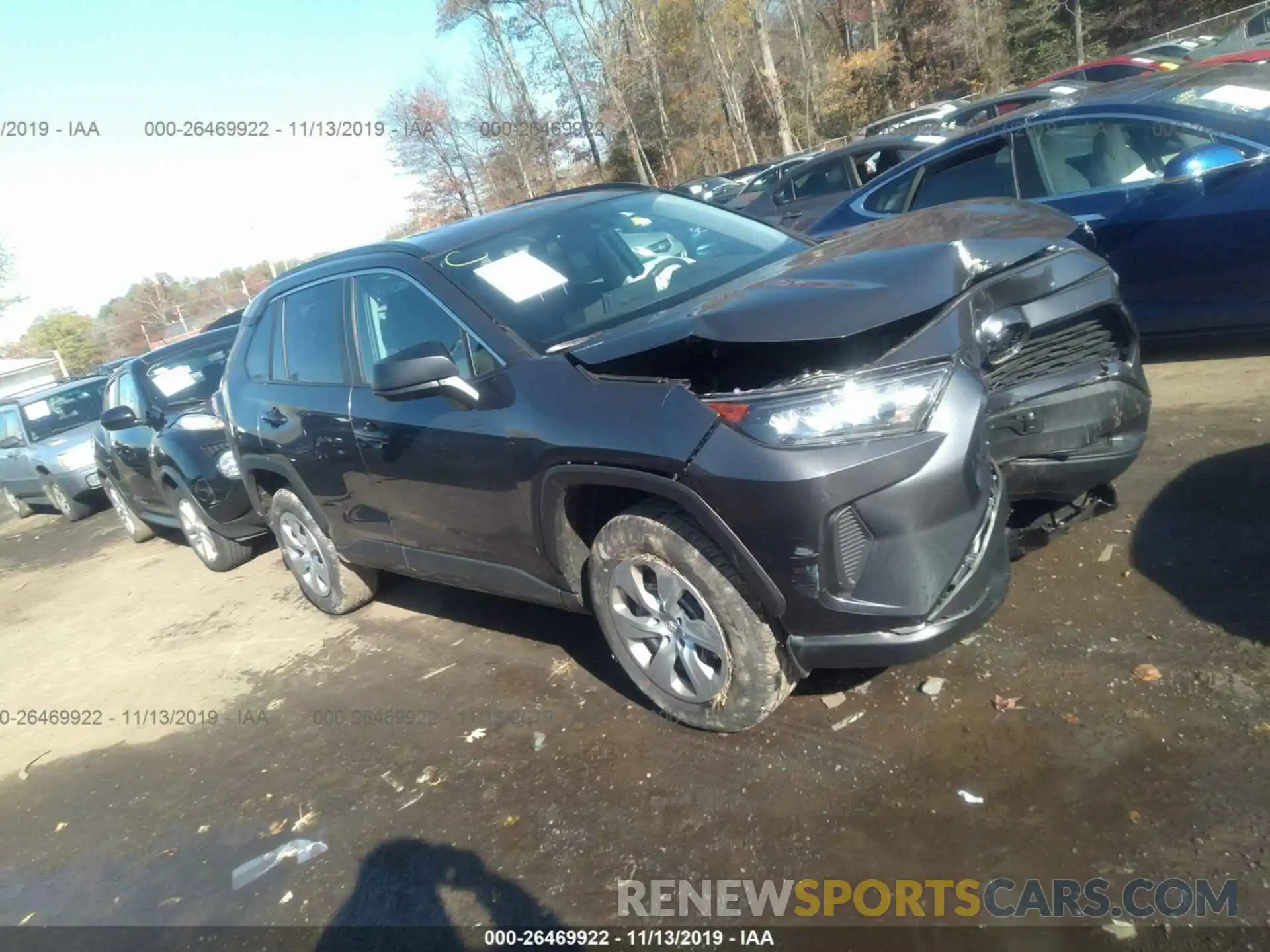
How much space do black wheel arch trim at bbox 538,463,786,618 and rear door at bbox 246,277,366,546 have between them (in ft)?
5.20

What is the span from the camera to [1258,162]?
471 centimetres

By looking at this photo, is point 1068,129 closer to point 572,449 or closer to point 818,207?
point 572,449

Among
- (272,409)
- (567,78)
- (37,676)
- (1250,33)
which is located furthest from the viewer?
(567,78)

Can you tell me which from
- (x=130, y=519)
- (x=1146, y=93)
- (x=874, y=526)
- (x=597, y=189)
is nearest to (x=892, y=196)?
(x=1146, y=93)

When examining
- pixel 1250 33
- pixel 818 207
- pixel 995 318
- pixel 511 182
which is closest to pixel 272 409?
pixel 995 318

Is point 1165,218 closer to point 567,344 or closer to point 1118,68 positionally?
point 567,344

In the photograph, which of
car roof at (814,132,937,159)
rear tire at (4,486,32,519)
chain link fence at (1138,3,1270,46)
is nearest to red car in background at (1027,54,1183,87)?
chain link fence at (1138,3,1270,46)

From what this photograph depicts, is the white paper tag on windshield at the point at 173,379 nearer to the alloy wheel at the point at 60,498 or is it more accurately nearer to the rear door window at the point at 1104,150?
the alloy wheel at the point at 60,498

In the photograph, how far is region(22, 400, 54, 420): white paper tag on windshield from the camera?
41.1ft

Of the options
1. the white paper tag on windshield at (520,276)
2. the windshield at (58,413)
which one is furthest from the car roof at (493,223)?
the windshield at (58,413)

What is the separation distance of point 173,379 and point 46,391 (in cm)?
617

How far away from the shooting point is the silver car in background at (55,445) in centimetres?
1198

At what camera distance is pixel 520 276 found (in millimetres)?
3863

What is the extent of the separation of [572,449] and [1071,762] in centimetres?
181
